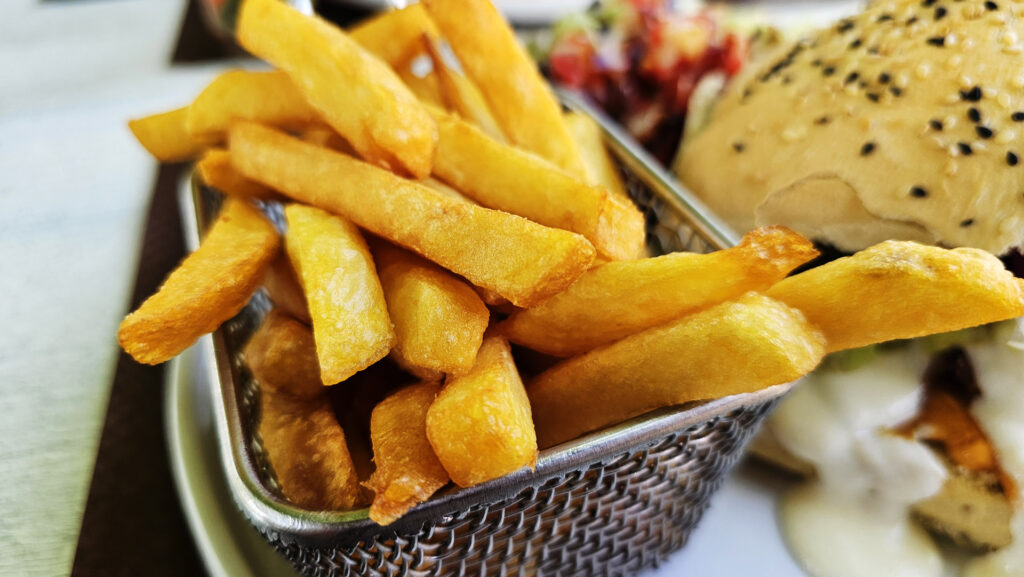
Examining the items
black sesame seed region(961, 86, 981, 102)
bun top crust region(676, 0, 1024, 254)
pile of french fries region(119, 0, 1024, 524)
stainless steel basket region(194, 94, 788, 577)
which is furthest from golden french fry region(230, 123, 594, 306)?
black sesame seed region(961, 86, 981, 102)

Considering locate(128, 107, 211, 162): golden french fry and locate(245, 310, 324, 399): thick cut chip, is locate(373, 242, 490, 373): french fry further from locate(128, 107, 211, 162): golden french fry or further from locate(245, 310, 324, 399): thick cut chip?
locate(128, 107, 211, 162): golden french fry

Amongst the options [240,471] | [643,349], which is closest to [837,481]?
[643,349]

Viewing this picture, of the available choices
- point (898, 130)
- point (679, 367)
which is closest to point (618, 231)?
point (679, 367)

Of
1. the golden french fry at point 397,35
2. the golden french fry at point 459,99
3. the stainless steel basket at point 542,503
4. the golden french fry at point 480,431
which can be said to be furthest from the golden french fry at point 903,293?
the golden french fry at point 397,35

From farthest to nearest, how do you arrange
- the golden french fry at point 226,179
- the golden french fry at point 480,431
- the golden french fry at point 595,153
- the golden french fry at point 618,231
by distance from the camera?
1. the golden french fry at point 595,153
2. the golden french fry at point 226,179
3. the golden french fry at point 618,231
4. the golden french fry at point 480,431

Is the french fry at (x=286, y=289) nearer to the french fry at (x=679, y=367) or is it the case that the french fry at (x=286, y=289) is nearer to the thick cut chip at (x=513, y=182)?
the thick cut chip at (x=513, y=182)
